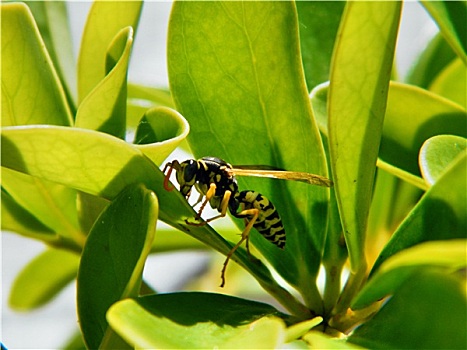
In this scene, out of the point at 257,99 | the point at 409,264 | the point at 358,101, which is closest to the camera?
the point at 409,264

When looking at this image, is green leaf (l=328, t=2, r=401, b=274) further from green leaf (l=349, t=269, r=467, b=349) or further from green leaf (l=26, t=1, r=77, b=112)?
green leaf (l=26, t=1, r=77, b=112)

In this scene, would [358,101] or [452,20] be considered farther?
[452,20]

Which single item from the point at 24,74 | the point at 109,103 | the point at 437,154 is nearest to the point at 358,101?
the point at 437,154

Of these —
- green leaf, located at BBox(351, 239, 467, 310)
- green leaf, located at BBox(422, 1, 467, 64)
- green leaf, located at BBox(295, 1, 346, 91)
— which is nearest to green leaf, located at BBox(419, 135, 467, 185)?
green leaf, located at BBox(351, 239, 467, 310)

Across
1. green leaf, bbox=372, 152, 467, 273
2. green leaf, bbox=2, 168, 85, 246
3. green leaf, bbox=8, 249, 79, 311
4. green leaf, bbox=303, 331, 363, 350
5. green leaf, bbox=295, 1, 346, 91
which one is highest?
green leaf, bbox=295, 1, 346, 91

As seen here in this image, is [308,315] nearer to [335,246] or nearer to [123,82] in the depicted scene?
[335,246]

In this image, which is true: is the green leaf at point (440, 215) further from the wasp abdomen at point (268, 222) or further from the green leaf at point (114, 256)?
the green leaf at point (114, 256)

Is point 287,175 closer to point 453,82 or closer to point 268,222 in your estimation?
point 268,222

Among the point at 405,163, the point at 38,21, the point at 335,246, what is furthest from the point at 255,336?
the point at 38,21
